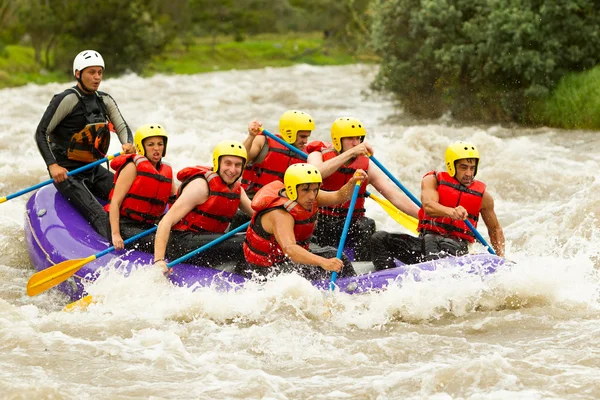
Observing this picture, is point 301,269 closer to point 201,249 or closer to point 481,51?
point 201,249

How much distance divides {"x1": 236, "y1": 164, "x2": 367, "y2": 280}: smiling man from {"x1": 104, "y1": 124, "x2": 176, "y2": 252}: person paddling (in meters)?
0.95

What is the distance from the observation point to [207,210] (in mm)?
6664

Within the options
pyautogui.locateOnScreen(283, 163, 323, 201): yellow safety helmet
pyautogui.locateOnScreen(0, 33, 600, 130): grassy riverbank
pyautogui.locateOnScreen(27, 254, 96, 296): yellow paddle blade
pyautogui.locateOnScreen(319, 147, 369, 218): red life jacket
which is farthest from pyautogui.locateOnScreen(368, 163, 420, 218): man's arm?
pyautogui.locateOnScreen(0, 33, 600, 130): grassy riverbank

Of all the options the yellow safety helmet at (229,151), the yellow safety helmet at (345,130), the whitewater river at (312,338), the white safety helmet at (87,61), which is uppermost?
the white safety helmet at (87,61)

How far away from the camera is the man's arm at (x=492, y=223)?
6.76 meters

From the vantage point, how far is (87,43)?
3067cm

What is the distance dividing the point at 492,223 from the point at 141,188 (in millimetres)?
2618

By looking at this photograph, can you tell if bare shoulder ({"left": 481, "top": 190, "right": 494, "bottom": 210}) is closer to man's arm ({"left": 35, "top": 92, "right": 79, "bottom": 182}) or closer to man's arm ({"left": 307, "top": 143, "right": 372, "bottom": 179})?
man's arm ({"left": 307, "top": 143, "right": 372, "bottom": 179})

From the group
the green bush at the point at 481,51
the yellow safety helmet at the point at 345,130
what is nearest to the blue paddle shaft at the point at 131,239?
the yellow safety helmet at the point at 345,130

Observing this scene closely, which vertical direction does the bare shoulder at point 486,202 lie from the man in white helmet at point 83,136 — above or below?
below

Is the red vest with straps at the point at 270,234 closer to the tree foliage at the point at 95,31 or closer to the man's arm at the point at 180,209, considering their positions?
the man's arm at the point at 180,209

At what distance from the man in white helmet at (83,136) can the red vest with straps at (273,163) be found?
3.55ft

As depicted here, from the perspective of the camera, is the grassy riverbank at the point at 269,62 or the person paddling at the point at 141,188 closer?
the person paddling at the point at 141,188

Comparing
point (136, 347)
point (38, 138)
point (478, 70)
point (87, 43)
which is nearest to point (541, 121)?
point (478, 70)
